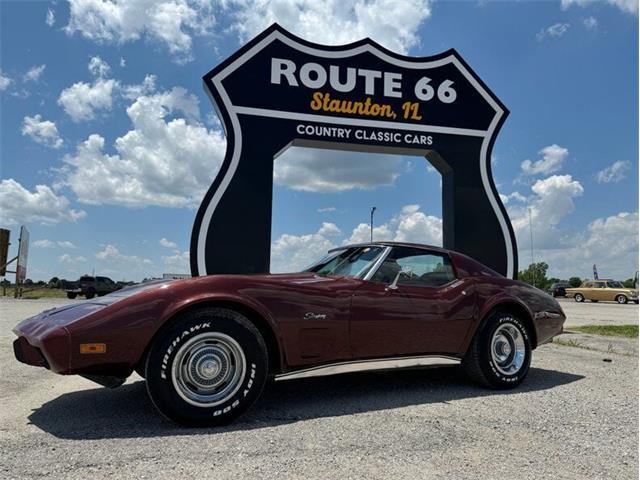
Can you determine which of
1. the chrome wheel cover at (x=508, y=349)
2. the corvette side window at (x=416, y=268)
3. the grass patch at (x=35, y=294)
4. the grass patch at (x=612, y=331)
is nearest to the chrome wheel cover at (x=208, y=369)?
the corvette side window at (x=416, y=268)

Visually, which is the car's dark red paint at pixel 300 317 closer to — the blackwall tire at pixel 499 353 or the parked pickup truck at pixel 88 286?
the blackwall tire at pixel 499 353

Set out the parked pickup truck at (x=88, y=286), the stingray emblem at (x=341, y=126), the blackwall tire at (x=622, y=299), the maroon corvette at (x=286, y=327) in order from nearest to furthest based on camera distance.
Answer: the maroon corvette at (x=286, y=327) < the stingray emblem at (x=341, y=126) < the parked pickup truck at (x=88, y=286) < the blackwall tire at (x=622, y=299)

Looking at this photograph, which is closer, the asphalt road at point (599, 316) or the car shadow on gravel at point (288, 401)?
the car shadow on gravel at point (288, 401)

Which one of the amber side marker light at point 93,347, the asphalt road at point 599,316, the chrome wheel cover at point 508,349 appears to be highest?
the amber side marker light at point 93,347

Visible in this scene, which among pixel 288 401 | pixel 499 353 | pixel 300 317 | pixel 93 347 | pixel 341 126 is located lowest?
pixel 288 401

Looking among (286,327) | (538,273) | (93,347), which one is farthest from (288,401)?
(538,273)

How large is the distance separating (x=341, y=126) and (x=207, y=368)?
6.53 metres

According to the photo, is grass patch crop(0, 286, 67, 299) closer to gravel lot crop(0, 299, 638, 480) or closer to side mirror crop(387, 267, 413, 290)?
gravel lot crop(0, 299, 638, 480)

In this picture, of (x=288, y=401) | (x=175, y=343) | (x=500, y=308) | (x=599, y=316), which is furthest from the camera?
(x=599, y=316)

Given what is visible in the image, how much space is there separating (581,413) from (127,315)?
3.34 m

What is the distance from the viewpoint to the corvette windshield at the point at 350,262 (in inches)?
167

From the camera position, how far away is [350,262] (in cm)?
441

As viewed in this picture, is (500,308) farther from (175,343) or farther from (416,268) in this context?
(175,343)

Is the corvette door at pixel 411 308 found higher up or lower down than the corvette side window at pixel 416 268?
lower down
